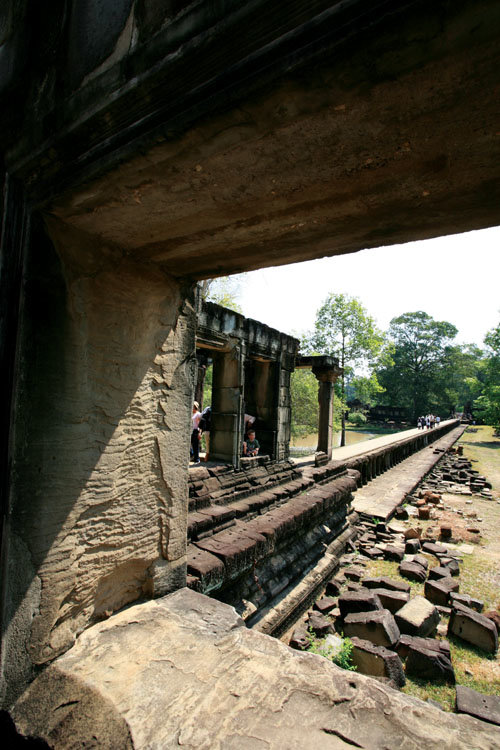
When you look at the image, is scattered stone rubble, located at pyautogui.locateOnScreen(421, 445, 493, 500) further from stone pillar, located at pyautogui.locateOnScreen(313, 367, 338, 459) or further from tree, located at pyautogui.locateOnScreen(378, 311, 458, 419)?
tree, located at pyautogui.locateOnScreen(378, 311, 458, 419)

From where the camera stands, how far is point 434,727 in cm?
109

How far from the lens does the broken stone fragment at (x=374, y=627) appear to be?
3.28 m

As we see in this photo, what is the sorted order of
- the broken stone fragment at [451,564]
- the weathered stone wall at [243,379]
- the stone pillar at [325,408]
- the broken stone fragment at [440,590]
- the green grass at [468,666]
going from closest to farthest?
1. the green grass at [468,666]
2. the broken stone fragment at [440,590]
3. the weathered stone wall at [243,379]
4. the broken stone fragment at [451,564]
5. the stone pillar at [325,408]

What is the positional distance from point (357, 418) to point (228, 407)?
3237 centimetres

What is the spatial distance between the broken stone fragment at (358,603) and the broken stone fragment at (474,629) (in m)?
0.73

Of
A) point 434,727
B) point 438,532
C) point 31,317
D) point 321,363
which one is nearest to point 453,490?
point 438,532

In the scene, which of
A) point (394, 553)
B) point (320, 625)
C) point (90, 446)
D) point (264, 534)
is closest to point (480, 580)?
point (394, 553)

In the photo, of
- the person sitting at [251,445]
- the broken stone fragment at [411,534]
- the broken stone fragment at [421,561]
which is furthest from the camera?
the broken stone fragment at [411,534]

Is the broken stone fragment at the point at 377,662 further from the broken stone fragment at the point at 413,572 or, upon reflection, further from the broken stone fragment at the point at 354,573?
the broken stone fragment at the point at 413,572

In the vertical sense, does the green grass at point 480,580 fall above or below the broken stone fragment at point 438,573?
below

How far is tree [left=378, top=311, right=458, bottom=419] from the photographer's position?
42.4 meters

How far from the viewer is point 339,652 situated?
3.07 meters

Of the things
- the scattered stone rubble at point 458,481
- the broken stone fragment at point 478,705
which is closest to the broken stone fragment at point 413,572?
the broken stone fragment at point 478,705

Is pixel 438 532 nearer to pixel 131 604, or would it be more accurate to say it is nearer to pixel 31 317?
pixel 131 604
